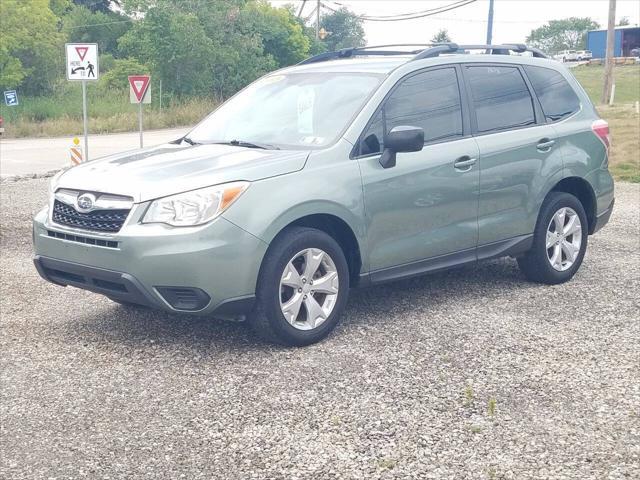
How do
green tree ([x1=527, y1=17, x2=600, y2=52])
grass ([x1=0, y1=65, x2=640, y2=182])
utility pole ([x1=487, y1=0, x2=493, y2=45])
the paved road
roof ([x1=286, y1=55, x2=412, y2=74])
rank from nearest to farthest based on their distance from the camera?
roof ([x1=286, y1=55, x2=412, y2=74]) < the paved road < utility pole ([x1=487, y1=0, x2=493, y2=45]) < grass ([x1=0, y1=65, x2=640, y2=182]) < green tree ([x1=527, y1=17, x2=600, y2=52])

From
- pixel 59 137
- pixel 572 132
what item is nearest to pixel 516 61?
pixel 572 132

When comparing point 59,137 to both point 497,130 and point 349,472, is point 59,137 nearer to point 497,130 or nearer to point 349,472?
point 497,130

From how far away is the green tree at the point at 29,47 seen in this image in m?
48.2

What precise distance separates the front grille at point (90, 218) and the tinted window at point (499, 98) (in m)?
2.92

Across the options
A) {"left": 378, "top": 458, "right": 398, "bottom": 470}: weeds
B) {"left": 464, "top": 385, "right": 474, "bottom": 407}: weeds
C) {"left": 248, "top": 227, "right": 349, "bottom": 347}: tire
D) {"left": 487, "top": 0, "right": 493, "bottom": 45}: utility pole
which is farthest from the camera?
{"left": 487, "top": 0, "right": 493, "bottom": 45}: utility pole

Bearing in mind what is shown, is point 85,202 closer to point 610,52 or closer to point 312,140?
point 312,140

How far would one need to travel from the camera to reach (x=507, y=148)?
22.5ft

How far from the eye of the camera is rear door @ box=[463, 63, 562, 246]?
6727 mm

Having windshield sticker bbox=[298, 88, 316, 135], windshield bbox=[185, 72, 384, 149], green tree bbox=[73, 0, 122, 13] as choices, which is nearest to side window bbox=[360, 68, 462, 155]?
windshield bbox=[185, 72, 384, 149]

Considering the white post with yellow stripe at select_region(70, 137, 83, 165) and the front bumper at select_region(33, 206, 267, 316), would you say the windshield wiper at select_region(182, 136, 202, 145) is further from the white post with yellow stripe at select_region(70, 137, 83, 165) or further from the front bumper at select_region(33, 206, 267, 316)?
the white post with yellow stripe at select_region(70, 137, 83, 165)

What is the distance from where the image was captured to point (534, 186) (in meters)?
7.04

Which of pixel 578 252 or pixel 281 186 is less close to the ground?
pixel 281 186

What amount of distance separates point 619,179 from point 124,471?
14.2m

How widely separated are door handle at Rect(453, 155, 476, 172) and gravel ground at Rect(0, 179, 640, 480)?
1.06 meters
